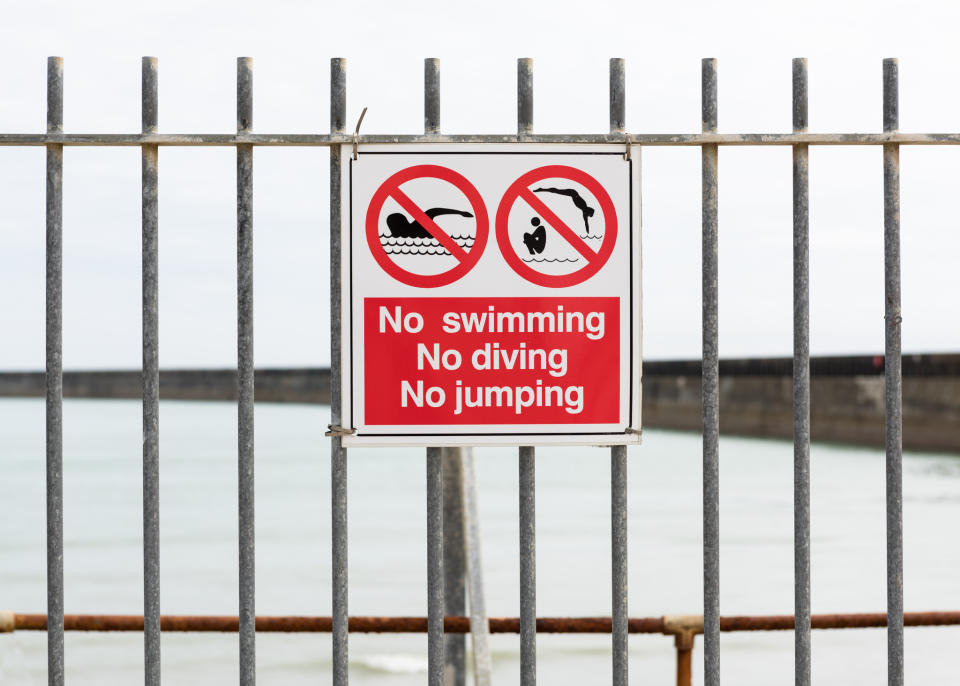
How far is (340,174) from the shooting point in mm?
2811

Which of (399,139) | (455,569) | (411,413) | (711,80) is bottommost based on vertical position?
(455,569)

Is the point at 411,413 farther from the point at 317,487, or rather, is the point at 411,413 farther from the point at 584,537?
the point at 317,487

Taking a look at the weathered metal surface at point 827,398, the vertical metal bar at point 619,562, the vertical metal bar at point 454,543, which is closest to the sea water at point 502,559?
the weathered metal surface at point 827,398

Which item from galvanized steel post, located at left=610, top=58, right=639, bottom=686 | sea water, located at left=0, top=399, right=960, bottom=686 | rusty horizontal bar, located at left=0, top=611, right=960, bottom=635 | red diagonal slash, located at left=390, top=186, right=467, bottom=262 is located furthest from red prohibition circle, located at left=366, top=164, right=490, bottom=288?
sea water, located at left=0, top=399, right=960, bottom=686

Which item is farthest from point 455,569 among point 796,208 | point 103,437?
point 103,437

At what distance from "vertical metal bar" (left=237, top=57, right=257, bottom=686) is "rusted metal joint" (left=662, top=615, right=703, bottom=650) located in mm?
1569

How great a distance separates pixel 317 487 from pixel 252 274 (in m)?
36.7

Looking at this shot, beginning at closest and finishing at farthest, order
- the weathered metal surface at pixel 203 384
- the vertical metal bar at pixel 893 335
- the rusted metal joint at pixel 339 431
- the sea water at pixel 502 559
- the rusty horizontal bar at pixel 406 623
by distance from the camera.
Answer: the rusted metal joint at pixel 339 431
the vertical metal bar at pixel 893 335
the rusty horizontal bar at pixel 406 623
the sea water at pixel 502 559
the weathered metal surface at pixel 203 384

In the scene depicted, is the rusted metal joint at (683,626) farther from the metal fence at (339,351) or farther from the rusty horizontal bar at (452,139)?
the rusty horizontal bar at (452,139)

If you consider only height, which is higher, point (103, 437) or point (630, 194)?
point (630, 194)

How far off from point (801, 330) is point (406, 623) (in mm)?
1668

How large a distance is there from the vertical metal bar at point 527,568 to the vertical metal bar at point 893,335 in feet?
3.51

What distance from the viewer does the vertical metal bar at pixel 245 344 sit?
9.14 ft

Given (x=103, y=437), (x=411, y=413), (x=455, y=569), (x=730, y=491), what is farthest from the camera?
(x=103, y=437)
